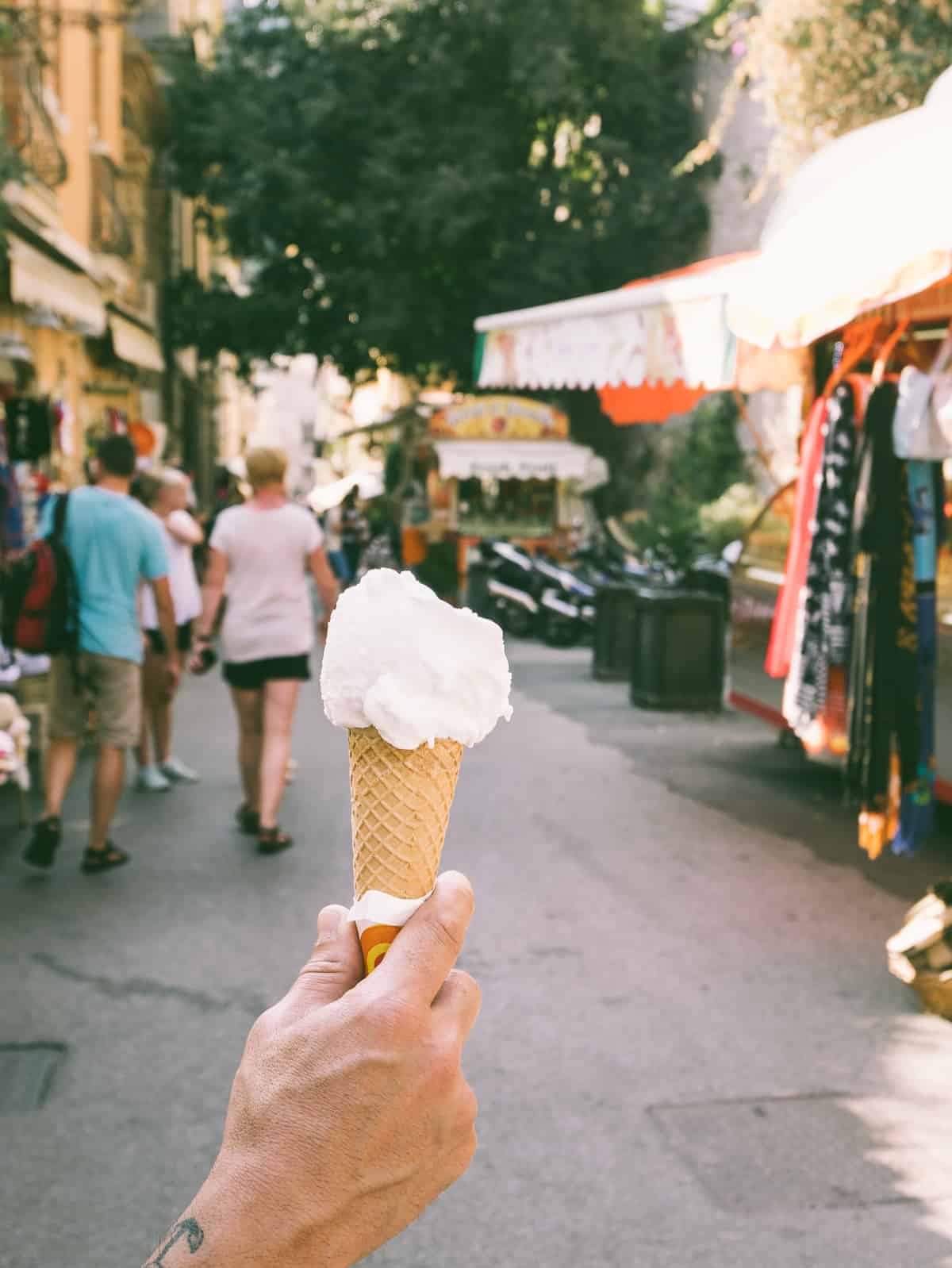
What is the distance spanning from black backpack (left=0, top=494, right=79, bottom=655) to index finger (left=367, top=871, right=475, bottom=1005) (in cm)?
506

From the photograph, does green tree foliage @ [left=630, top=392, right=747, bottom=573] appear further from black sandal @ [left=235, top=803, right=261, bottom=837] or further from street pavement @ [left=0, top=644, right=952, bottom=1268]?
black sandal @ [left=235, top=803, right=261, bottom=837]

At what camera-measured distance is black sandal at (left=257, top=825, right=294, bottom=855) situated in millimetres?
6688

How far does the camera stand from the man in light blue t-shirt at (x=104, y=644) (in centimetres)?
630

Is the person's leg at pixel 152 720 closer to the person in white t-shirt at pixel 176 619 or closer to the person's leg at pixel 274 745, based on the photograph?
the person in white t-shirt at pixel 176 619

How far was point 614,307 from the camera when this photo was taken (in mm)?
7336

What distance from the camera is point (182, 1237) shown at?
48.3 inches

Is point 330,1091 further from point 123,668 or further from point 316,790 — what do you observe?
point 316,790

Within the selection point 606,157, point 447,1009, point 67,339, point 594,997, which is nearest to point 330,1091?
point 447,1009

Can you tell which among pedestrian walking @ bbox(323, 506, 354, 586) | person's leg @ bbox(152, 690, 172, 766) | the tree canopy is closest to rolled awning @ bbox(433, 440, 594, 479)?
pedestrian walking @ bbox(323, 506, 354, 586)

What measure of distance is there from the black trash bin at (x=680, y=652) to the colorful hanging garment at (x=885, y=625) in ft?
18.4

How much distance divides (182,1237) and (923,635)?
5.07 m

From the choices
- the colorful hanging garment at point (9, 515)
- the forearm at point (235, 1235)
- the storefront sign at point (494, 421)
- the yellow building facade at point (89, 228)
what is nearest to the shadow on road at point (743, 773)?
the colorful hanging garment at point (9, 515)

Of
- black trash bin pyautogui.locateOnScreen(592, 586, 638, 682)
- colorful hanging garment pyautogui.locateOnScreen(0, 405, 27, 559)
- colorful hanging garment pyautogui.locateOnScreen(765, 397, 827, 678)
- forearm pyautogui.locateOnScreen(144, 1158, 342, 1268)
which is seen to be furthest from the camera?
black trash bin pyautogui.locateOnScreen(592, 586, 638, 682)

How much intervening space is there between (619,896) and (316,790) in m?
2.72
